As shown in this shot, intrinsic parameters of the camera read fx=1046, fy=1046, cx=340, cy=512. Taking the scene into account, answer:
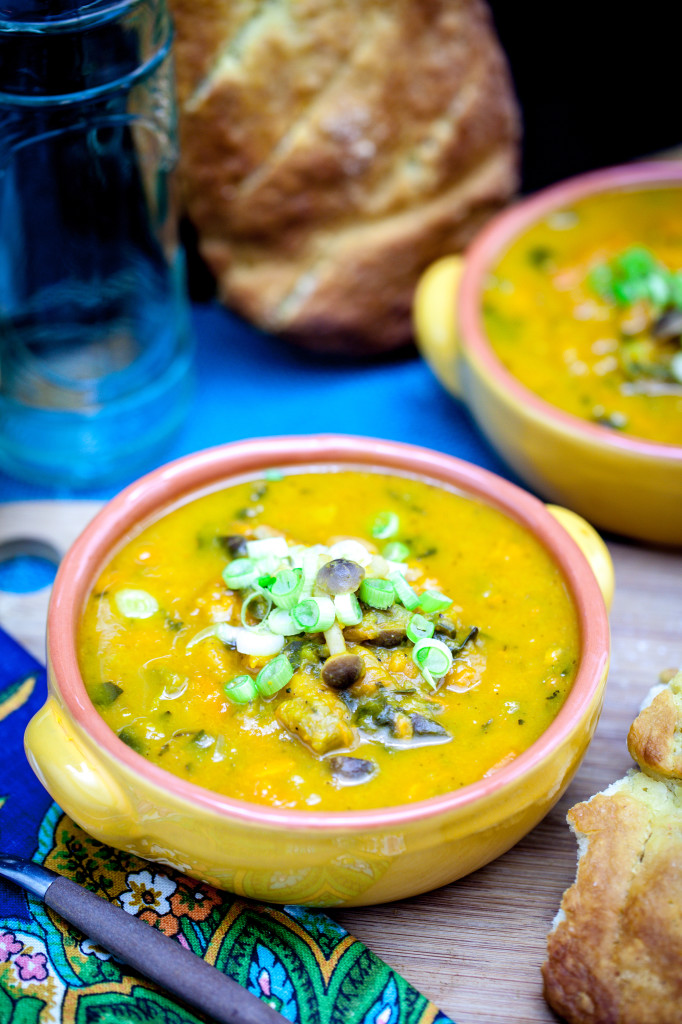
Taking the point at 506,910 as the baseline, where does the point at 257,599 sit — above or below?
above

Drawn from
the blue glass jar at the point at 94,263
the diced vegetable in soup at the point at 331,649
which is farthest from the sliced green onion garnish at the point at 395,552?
the blue glass jar at the point at 94,263

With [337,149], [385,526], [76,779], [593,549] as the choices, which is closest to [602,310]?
[337,149]

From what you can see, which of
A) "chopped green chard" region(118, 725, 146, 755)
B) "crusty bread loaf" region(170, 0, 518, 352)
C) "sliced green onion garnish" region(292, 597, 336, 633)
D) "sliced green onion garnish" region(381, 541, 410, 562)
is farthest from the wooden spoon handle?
"crusty bread loaf" region(170, 0, 518, 352)

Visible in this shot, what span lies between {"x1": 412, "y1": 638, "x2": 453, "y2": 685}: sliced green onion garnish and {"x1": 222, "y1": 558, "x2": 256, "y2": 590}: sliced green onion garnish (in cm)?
37

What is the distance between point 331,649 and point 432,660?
19 centimetres

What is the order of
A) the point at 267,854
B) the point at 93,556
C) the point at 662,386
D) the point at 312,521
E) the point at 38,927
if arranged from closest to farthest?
the point at 267,854
the point at 38,927
the point at 93,556
the point at 312,521
the point at 662,386

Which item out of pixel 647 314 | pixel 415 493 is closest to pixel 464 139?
pixel 647 314

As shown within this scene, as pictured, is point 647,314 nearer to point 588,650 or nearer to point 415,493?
point 415,493

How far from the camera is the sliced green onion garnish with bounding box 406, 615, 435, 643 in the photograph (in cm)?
195

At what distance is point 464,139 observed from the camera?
3131 millimetres

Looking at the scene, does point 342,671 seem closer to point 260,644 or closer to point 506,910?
point 260,644

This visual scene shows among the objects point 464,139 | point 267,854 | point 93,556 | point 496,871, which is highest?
point 464,139

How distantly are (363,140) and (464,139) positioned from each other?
1.15 ft

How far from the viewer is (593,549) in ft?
7.22
